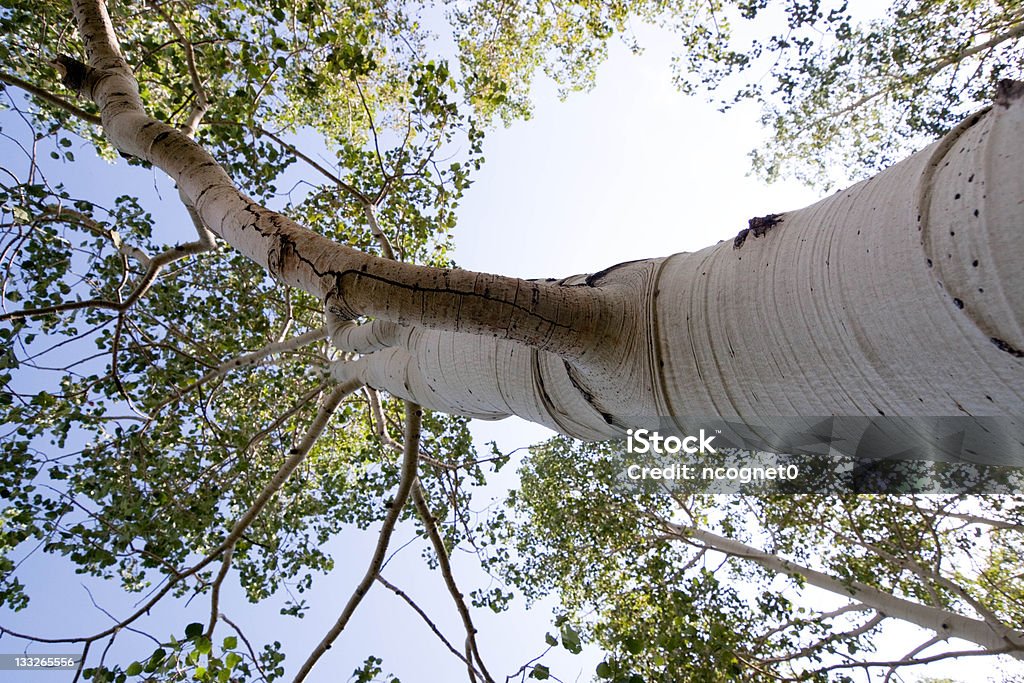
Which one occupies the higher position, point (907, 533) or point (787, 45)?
point (787, 45)

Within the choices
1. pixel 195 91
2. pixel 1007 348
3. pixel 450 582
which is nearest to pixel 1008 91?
pixel 1007 348

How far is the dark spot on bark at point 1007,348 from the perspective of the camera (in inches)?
25.8

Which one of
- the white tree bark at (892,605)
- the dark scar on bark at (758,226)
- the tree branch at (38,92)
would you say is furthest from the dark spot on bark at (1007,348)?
the tree branch at (38,92)

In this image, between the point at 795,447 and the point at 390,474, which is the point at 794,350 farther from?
the point at 390,474

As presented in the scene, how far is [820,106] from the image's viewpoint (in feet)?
17.3

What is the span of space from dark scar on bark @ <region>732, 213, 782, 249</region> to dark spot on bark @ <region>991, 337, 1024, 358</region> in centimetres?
53

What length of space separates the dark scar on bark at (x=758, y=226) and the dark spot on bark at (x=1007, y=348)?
1.75 feet

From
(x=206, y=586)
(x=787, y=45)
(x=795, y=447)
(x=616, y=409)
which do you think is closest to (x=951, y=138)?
(x=795, y=447)

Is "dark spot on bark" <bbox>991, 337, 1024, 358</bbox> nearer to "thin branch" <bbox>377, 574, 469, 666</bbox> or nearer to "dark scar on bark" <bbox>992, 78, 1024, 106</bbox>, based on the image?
"dark scar on bark" <bbox>992, 78, 1024, 106</bbox>

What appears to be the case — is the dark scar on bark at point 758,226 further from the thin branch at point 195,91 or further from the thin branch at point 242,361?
the thin branch at point 242,361

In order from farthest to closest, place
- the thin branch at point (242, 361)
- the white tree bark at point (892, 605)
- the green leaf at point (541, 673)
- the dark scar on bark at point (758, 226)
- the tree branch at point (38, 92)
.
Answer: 1. the thin branch at point (242, 361)
2. the white tree bark at point (892, 605)
3. the tree branch at point (38, 92)
4. the green leaf at point (541, 673)
5. the dark scar on bark at point (758, 226)

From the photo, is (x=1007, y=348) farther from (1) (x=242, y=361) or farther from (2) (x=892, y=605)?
(2) (x=892, y=605)

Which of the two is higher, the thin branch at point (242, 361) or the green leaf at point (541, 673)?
the thin branch at point (242, 361)

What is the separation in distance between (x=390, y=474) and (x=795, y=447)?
4.26m
